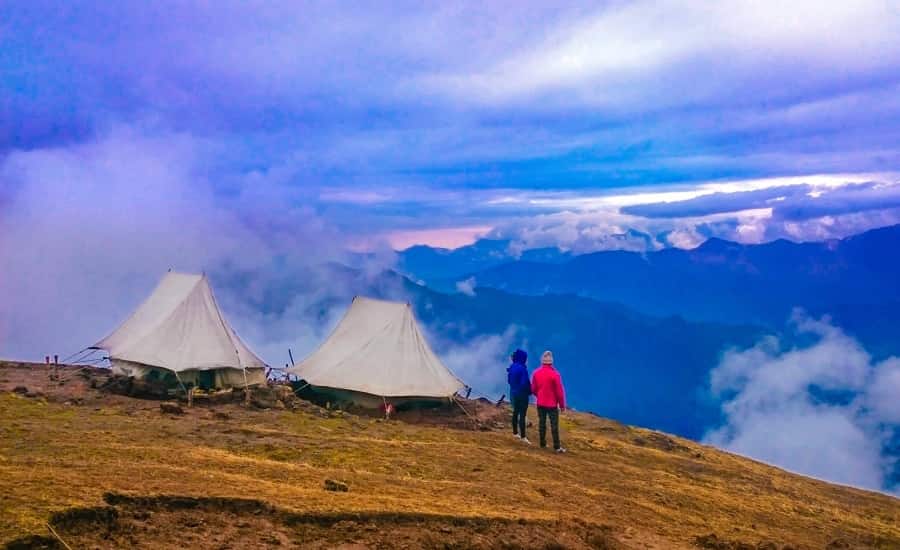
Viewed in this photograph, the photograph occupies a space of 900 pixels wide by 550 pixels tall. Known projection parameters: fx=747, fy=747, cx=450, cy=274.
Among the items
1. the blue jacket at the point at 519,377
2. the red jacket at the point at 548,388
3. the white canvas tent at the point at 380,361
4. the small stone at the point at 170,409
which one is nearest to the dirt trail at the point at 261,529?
the red jacket at the point at 548,388

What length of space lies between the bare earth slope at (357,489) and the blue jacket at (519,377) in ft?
4.83

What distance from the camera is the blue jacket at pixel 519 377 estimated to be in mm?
19945

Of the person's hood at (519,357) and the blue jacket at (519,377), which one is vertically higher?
the person's hood at (519,357)

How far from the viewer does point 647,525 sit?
42.6 feet

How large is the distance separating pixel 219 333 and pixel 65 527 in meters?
20.5

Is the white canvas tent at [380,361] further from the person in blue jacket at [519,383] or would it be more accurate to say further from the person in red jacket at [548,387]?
the person in red jacket at [548,387]

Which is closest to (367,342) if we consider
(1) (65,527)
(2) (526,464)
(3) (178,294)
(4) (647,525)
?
(3) (178,294)

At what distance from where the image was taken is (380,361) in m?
26.7

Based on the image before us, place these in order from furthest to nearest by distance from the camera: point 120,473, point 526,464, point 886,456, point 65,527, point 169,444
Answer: point 886,456 → point 526,464 → point 169,444 → point 120,473 → point 65,527

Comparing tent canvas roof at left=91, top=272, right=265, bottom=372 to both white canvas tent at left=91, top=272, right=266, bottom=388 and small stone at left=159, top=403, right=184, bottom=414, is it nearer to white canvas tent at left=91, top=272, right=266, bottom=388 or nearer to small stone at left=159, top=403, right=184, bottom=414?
white canvas tent at left=91, top=272, right=266, bottom=388

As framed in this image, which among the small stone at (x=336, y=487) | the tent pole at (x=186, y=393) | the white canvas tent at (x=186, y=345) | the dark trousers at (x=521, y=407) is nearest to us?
the small stone at (x=336, y=487)

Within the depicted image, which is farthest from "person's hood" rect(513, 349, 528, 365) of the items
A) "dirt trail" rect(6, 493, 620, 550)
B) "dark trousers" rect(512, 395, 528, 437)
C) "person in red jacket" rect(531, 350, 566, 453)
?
→ "dirt trail" rect(6, 493, 620, 550)

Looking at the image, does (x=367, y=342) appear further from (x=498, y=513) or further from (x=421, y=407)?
(x=498, y=513)

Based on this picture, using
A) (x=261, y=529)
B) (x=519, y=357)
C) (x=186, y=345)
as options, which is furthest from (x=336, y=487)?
(x=186, y=345)
